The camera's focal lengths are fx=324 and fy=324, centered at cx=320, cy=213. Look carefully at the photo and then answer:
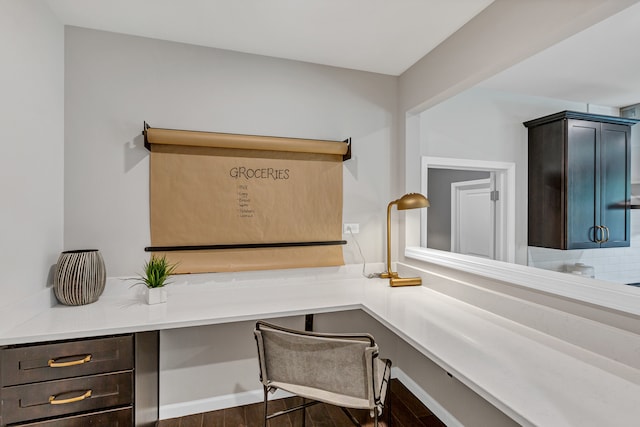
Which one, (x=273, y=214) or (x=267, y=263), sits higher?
(x=273, y=214)

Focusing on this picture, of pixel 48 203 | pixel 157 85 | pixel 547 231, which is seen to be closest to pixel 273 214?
pixel 157 85

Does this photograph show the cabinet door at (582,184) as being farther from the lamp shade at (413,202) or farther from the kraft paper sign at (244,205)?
the kraft paper sign at (244,205)

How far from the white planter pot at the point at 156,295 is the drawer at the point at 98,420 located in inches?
20.3

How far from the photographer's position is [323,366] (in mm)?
1360

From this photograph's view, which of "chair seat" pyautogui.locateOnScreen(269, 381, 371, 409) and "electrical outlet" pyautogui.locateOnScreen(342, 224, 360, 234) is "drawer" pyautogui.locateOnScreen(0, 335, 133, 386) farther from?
"electrical outlet" pyautogui.locateOnScreen(342, 224, 360, 234)

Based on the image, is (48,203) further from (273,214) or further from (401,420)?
(401,420)

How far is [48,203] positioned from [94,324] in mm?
745

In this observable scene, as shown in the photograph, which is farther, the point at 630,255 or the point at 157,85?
the point at 630,255

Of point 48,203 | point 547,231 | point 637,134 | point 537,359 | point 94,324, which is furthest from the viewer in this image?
point 637,134

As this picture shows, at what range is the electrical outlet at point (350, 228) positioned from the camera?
2445 millimetres

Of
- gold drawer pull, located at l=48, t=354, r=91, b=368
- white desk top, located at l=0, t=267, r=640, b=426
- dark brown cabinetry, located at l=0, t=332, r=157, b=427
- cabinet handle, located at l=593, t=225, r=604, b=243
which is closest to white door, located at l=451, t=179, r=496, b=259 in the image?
cabinet handle, located at l=593, t=225, r=604, b=243

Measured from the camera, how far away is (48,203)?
1.74 meters

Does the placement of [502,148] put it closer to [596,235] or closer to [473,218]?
[473,218]

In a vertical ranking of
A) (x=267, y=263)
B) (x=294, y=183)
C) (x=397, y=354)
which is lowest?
(x=397, y=354)
